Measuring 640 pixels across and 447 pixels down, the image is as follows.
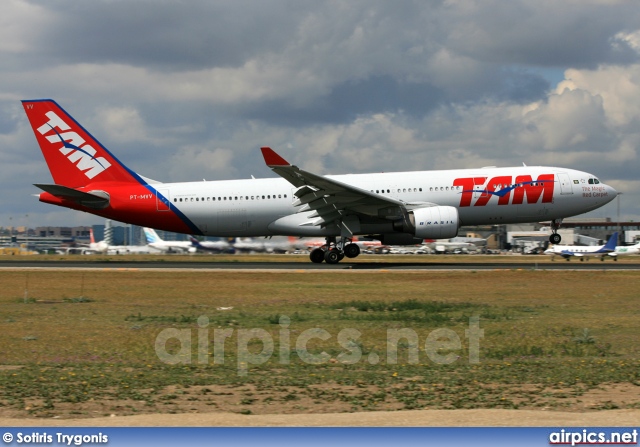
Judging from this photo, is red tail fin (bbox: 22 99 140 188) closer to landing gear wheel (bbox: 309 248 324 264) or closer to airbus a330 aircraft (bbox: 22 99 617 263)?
airbus a330 aircraft (bbox: 22 99 617 263)

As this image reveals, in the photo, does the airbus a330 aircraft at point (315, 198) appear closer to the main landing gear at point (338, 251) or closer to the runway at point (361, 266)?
the main landing gear at point (338, 251)

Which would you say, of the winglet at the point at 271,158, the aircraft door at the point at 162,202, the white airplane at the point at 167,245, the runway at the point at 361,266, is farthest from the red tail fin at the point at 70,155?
the white airplane at the point at 167,245

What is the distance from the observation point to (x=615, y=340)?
1680 centimetres

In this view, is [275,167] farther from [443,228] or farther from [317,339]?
[317,339]

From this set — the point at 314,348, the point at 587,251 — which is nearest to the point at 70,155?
the point at 314,348

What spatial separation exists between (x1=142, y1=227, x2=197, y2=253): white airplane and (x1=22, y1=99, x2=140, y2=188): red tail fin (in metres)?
46.6

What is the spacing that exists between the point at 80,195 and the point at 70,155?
2957mm

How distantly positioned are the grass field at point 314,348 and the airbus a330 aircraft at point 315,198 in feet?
28.7

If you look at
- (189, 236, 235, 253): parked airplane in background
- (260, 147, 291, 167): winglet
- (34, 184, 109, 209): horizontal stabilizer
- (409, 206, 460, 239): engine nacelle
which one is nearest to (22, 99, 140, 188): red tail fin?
(34, 184, 109, 209): horizontal stabilizer

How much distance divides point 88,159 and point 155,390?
104 feet

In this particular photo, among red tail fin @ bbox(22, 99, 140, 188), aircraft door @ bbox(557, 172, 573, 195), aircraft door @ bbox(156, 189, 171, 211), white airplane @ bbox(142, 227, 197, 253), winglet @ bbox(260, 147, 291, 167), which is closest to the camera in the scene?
winglet @ bbox(260, 147, 291, 167)

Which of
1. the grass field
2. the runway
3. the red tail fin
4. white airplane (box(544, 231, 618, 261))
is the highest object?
the red tail fin

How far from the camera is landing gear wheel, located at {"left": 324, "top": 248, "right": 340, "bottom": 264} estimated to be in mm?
39719

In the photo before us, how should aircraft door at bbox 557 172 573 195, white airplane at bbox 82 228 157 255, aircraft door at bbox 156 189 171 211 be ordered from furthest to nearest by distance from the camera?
white airplane at bbox 82 228 157 255
aircraft door at bbox 156 189 171 211
aircraft door at bbox 557 172 573 195
